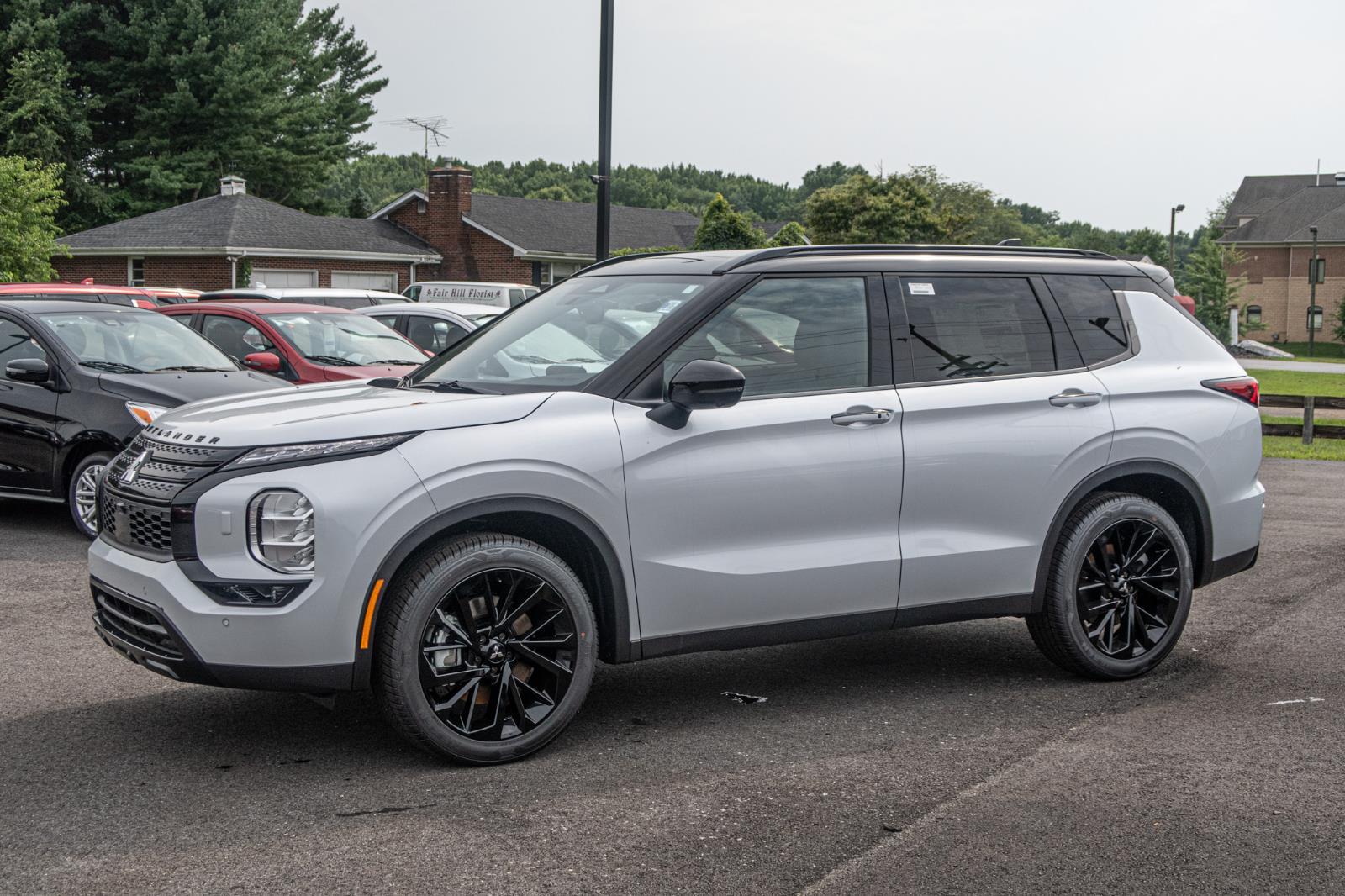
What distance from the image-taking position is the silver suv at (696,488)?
4.78 meters

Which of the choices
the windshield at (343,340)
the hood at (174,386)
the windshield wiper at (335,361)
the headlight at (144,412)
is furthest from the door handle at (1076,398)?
the windshield wiper at (335,361)

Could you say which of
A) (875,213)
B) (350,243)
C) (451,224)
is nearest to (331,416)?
(350,243)

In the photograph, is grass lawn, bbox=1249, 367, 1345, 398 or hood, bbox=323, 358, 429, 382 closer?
hood, bbox=323, 358, 429, 382

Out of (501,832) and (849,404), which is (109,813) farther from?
(849,404)

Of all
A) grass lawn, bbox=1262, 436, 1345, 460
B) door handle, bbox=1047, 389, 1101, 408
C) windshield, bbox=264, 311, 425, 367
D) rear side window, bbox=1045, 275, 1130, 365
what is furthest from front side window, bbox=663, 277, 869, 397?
grass lawn, bbox=1262, 436, 1345, 460

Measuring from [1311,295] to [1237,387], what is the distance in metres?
92.5

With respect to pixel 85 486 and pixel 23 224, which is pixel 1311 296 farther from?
pixel 85 486

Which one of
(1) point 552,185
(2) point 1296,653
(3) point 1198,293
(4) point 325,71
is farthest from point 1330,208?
(2) point 1296,653

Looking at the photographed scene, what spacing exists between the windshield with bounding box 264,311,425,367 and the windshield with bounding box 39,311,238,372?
55.5 inches

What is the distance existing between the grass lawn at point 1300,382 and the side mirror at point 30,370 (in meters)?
26.2

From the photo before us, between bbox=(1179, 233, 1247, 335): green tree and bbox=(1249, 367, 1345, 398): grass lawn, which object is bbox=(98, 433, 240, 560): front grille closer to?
bbox=(1249, 367, 1345, 398): grass lawn

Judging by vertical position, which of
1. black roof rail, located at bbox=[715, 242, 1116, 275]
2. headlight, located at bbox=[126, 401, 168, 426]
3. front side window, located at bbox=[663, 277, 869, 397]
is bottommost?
headlight, located at bbox=[126, 401, 168, 426]

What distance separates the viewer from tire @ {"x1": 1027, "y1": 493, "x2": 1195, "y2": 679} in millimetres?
6215

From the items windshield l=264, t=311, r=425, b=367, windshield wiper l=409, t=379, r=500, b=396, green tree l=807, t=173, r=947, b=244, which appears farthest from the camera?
green tree l=807, t=173, r=947, b=244
